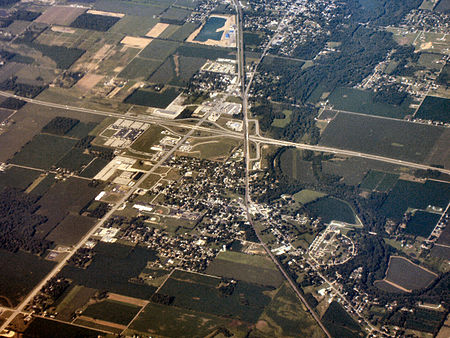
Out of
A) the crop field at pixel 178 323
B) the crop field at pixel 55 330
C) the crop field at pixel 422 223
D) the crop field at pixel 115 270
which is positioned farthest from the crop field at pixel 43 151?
the crop field at pixel 422 223

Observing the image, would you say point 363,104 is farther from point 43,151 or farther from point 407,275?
point 43,151

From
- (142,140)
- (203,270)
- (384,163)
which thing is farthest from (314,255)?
(142,140)

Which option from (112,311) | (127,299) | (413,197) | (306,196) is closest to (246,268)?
(127,299)

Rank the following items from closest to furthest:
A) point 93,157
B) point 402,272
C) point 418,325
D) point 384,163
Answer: point 418,325, point 402,272, point 384,163, point 93,157

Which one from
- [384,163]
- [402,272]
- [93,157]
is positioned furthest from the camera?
[93,157]

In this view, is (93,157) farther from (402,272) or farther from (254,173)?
(402,272)

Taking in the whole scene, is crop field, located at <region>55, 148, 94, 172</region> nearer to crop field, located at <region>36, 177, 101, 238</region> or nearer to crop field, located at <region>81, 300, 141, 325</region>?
crop field, located at <region>36, 177, 101, 238</region>
